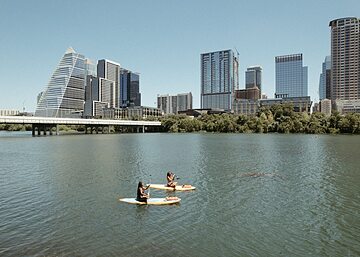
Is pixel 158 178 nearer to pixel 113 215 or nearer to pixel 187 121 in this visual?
pixel 113 215

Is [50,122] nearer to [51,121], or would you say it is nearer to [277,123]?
[51,121]

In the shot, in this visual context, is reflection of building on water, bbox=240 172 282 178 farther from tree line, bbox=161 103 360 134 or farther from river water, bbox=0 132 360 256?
tree line, bbox=161 103 360 134

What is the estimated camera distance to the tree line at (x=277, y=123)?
447 ft

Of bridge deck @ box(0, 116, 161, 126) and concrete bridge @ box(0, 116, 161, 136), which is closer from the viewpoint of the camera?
bridge deck @ box(0, 116, 161, 126)

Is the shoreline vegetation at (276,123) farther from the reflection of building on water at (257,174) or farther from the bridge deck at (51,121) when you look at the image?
the reflection of building on water at (257,174)

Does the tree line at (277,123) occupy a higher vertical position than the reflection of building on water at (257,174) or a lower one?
higher

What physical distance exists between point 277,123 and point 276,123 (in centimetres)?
47

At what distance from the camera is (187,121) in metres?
185

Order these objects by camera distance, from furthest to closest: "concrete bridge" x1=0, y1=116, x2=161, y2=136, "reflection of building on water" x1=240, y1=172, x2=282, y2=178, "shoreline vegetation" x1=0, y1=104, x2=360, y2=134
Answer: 1. "shoreline vegetation" x1=0, y1=104, x2=360, y2=134
2. "concrete bridge" x1=0, y1=116, x2=161, y2=136
3. "reflection of building on water" x1=240, y1=172, x2=282, y2=178

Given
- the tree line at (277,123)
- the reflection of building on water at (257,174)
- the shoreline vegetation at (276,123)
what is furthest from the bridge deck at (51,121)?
the reflection of building on water at (257,174)

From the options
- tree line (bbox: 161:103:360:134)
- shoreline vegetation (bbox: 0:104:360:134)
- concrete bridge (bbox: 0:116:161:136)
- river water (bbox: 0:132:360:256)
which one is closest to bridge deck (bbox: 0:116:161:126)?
concrete bridge (bbox: 0:116:161:136)

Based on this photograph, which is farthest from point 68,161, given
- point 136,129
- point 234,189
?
point 136,129

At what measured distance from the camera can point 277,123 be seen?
159750 mm

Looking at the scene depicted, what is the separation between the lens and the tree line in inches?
5369
